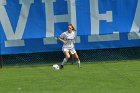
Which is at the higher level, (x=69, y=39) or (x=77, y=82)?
(x=69, y=39)

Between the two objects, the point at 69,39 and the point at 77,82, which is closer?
the point at 77,82

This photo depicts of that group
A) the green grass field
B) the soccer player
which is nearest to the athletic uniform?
the soccer player

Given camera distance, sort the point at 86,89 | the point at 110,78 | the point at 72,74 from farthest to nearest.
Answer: the point at 72,74
the point at 110,78
the point at 86,89

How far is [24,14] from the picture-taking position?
21.9 metres

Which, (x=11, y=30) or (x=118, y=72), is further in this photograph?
(x=11, y=30)

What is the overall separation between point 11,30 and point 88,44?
11.1 ft

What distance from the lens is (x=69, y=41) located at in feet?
67.6

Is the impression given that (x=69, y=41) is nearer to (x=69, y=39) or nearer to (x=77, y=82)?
(x=69, y=39)

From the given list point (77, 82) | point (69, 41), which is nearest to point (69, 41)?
point (69, 41)

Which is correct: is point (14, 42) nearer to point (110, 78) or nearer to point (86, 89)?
point (110, 78)

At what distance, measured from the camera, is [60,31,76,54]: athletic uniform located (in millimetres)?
20516

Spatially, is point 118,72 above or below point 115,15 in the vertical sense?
below

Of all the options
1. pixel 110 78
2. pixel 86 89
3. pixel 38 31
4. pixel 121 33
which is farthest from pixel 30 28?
pixel 86 89

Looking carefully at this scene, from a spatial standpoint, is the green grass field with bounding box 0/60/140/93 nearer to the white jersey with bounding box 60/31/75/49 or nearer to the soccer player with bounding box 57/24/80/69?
the soccer player with bounding box 57/24/80/69
